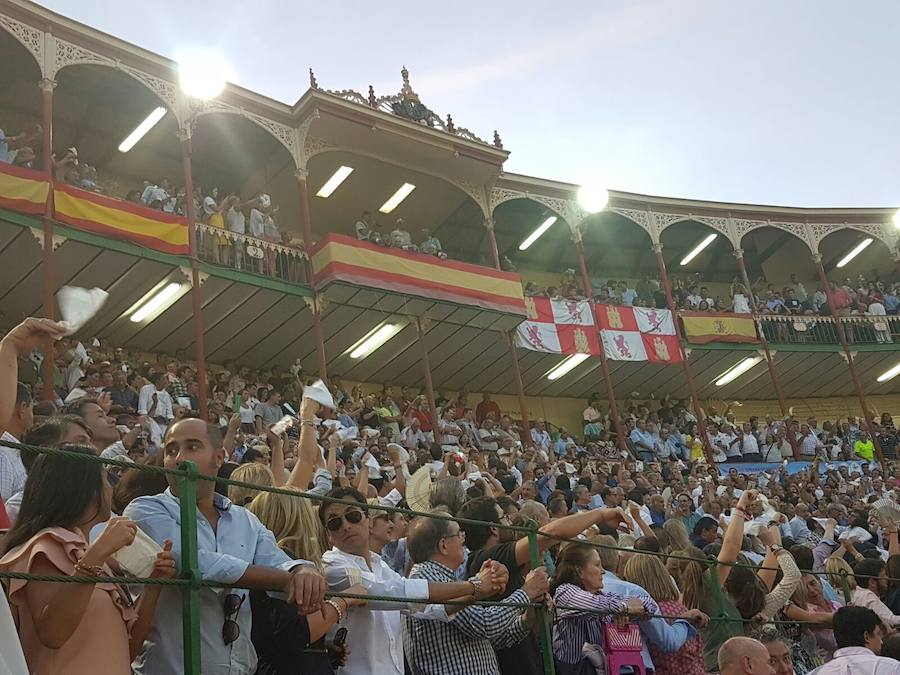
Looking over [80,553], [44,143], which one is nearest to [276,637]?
[80,553]

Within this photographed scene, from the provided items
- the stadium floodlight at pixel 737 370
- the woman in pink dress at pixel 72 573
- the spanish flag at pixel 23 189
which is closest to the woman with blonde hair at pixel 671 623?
the woman in pink dress at pixel 72 573

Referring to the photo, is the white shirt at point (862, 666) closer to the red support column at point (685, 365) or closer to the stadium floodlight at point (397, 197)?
the stadium floodlight at point (397, 197)

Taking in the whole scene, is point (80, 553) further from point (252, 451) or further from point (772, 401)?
point (772, 401)

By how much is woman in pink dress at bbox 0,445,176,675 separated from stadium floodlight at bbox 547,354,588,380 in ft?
65.0

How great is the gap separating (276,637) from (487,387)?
19.1m

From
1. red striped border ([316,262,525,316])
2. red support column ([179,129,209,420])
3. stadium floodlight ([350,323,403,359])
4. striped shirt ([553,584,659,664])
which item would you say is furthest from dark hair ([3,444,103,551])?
stadium floodlight ([350,323,403,359])

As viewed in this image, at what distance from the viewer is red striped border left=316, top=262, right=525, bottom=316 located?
16.0 metres

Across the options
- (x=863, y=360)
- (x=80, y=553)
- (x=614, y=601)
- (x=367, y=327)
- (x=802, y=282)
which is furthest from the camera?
(x=802, y=282)

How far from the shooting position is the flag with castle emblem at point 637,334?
822 inches

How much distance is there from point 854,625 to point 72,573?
4251 mm

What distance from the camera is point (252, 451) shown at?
6590 mm

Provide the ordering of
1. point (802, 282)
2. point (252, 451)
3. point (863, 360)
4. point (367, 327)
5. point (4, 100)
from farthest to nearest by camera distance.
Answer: point (802, 282) < point (863, 360) < point (367, 327) < point (4, 100) < point (252, 451)

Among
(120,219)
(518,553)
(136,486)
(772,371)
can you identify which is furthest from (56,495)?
(772,371)

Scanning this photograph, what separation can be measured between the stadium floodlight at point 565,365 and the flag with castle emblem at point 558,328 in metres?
1.50
